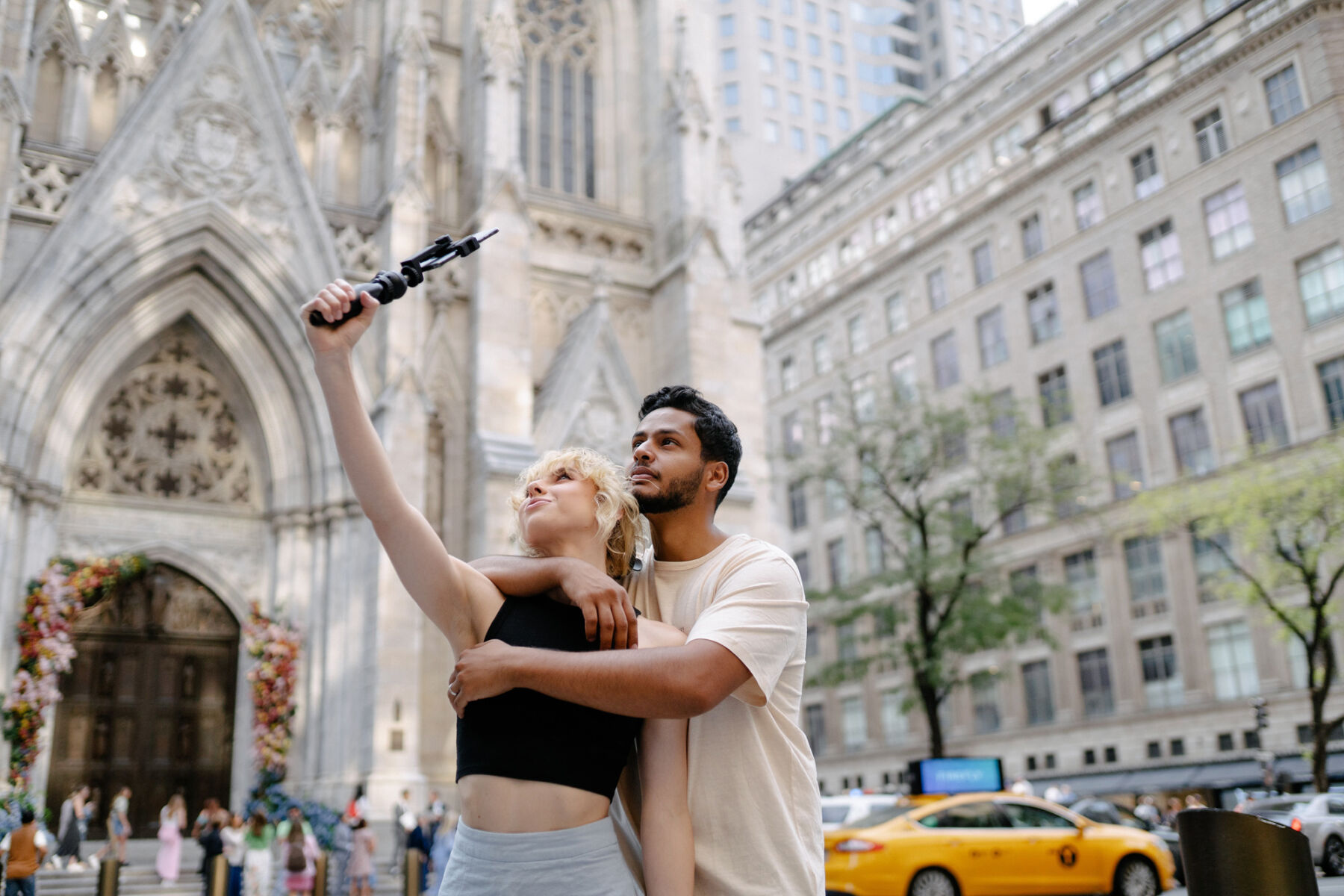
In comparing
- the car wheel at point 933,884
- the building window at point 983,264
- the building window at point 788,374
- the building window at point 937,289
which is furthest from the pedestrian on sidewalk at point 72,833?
the building window at point 788,374

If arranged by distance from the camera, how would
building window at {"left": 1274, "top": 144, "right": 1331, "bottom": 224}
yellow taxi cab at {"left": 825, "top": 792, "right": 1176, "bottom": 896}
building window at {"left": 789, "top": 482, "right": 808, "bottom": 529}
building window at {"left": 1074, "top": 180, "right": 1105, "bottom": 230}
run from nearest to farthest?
yellow taxi cab at {"left": 825, "top": 792, "right": 1176, "bottom": 896}, building window at {"left": 1274, "top": 144, "right": 1331, "bottom": 224}, building window at {"left": 1074, "top": 180, "right": 1105, "bottom": 230}, building window at {"left": 789, "top": 482, "right": 808, "bottom": 529}

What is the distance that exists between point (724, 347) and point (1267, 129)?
22.1 m

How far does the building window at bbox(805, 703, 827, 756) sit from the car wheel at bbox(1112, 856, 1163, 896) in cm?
3817

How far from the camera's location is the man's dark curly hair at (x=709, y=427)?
313 cm

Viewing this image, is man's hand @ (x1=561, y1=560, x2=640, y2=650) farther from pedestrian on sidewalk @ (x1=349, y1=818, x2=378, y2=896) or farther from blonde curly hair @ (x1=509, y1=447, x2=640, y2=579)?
pedestrian on sidewalk @ (x1=349, y1=818, x2=378, y2=896)

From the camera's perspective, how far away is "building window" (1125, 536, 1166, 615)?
37.2 metres

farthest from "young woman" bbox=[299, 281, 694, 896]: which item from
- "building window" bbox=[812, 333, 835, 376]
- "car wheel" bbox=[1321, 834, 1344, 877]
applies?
"building window" bbox=[812, 333, 835, 376]

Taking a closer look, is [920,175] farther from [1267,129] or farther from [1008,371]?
[1267,129]

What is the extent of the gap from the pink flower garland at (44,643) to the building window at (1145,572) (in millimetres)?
30803

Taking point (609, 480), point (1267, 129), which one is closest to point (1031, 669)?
point (1267, 129)

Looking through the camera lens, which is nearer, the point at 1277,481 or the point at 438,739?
the point at 438,739

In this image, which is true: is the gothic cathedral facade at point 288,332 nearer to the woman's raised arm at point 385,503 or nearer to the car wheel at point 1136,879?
the car wheel at point 1136,879

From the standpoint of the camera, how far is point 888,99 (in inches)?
3009

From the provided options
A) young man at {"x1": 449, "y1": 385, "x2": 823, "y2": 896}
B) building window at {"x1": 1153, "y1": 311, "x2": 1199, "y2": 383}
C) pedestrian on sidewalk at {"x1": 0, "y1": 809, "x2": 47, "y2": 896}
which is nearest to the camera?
young man at {"x1": 449, "y1": 385, "x2": 823, "y2": 896}
